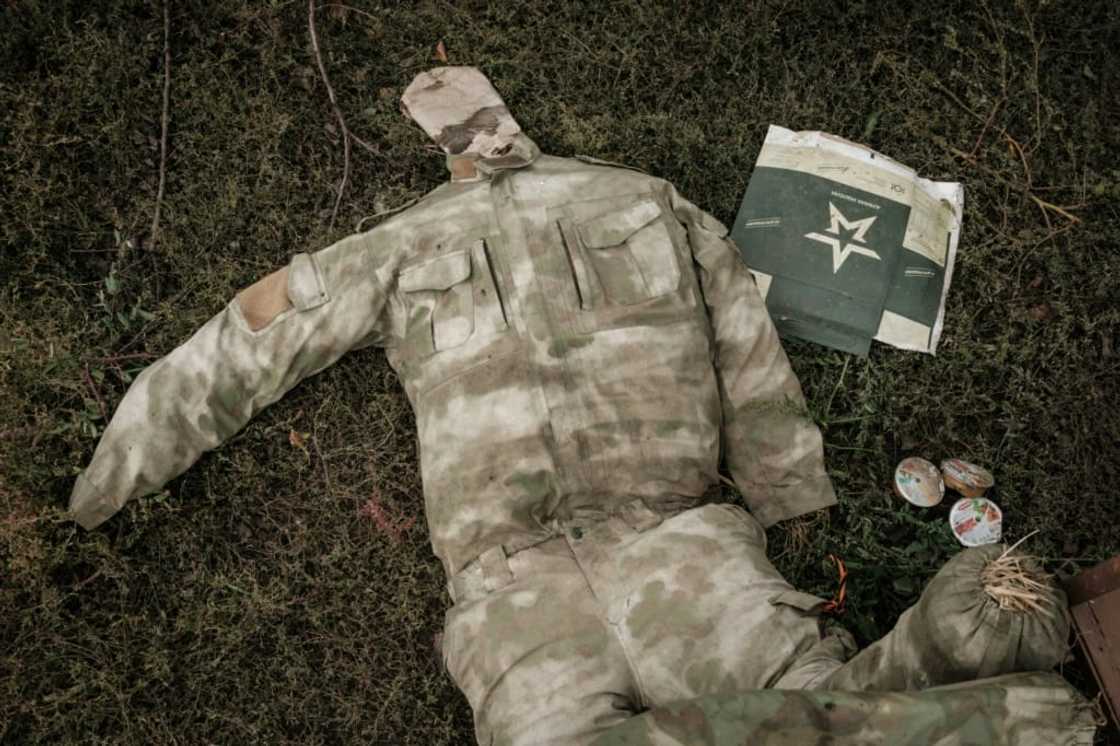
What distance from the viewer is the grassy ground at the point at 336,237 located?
137 inches

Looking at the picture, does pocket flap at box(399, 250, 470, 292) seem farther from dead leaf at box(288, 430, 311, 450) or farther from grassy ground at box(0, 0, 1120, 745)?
dead leaf at box(288, 430, 311, 450)

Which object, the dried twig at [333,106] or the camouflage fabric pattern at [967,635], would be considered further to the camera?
the dried twig at [333,106]

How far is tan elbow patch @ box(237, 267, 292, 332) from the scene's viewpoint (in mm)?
3303

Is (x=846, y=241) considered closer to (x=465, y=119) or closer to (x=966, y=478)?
(x=966, y=478)

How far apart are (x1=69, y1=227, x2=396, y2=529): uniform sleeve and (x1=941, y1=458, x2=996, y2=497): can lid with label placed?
2.14 m

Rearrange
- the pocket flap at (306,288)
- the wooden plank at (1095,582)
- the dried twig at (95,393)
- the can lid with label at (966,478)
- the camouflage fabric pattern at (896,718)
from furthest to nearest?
the can lid with label at (966,478)
the dried twig at (95,393)
the pocket flap at (306,288)
the wooden plank at (1095,582)
the camouflage fabric pattern at (896,718)

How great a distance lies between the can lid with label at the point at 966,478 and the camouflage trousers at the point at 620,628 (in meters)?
0.99

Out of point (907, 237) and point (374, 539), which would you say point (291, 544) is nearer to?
point (374, 539)

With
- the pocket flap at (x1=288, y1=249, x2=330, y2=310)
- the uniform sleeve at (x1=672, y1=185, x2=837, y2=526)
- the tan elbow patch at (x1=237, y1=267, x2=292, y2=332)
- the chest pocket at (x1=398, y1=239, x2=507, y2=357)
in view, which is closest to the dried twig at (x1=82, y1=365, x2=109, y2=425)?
the tan elbow patch at (x1=237, y1=267, x2=292, y2=332)

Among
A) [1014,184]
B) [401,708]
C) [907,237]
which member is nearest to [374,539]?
[401,708]

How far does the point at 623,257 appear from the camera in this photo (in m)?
3.26

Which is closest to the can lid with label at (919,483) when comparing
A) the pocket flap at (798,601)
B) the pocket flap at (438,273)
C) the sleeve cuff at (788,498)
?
the sleeve cuff at (788,498)

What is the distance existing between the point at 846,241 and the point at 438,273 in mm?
1691

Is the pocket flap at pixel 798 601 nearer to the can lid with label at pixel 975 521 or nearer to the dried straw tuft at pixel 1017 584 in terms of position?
the dried straw tuft at pixel 1017 584
